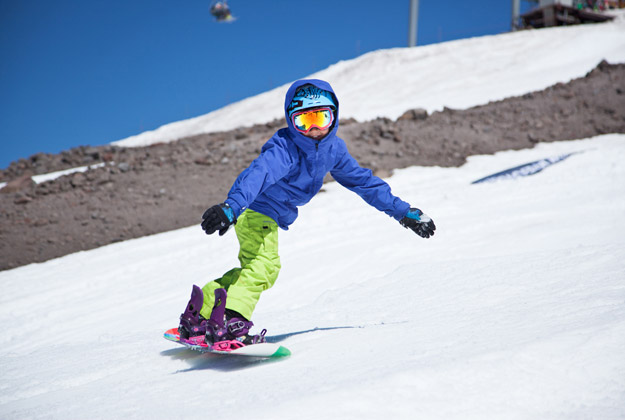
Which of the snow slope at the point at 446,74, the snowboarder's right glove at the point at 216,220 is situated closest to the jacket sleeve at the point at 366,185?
the snowboarder's right glove at the point at 216,220

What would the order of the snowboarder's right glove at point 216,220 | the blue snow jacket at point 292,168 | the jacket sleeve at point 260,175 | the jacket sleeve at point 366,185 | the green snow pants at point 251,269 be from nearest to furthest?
the snowboarder's right glove at point 216,220 → the jacket sleeve at point 260,175 → the blue snow jacket at point 292,168 → the green snow pants at point 251,269 → the jacket sleeve at point 366,185

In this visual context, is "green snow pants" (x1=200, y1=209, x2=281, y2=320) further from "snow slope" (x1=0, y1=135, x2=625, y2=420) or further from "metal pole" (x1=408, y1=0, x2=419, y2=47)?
"metal pole" (x1=408, y1=0, x2=419, y2=47)

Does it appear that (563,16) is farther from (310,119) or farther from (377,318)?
(310,119)

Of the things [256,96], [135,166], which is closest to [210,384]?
[135,166]

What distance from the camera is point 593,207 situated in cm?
605

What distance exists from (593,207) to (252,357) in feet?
15.4

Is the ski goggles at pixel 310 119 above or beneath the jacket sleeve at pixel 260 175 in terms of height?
above

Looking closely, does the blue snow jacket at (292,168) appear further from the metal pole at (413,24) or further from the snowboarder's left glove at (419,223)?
the metal pole at (413,24)

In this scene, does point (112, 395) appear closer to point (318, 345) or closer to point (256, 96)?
point (318, 345)

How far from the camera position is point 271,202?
335cm

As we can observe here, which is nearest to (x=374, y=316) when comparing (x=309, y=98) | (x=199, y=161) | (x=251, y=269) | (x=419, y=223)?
(x=419, y=223)

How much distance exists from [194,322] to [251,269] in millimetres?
538

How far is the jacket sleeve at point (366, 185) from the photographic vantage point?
3.54 m

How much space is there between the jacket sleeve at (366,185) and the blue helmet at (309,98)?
42 cm
